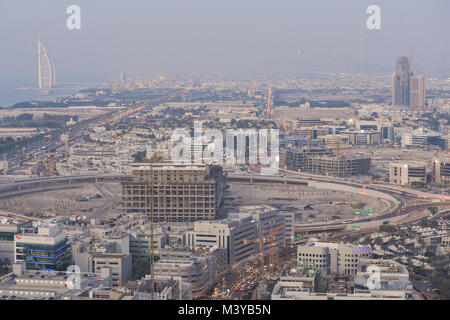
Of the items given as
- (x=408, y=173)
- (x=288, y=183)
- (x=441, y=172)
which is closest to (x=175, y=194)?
(x=288, y=183)

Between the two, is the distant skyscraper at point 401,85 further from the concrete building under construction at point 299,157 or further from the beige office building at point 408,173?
the beige office building at point 408,173

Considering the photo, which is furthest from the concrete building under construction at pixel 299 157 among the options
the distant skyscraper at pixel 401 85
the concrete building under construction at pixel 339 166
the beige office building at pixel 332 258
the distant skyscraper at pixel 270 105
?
the distant skyscraper at pixel 401 85

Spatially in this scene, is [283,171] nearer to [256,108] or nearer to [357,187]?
[357,187]

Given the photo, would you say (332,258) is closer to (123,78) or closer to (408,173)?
(408,173)

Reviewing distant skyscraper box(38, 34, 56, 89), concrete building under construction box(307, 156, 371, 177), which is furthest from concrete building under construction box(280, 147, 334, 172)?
distant skyscraper box(38, 34, 56, 89)

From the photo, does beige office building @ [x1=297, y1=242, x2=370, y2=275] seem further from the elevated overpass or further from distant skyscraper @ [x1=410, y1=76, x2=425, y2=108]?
distant skyscraper @ [x1=410, y1=76, x2=425, y2=108]

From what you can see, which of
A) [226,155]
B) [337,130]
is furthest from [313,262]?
[337,130]
